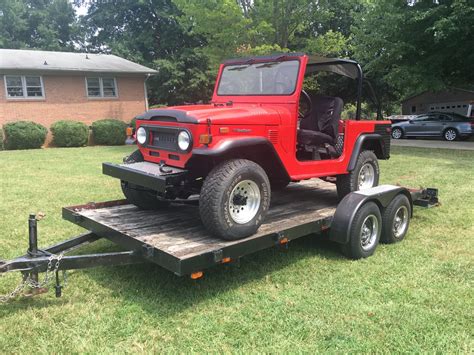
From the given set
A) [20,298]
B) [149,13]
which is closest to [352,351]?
[20,298]

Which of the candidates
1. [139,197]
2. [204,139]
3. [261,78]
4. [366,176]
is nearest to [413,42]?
[366,176]

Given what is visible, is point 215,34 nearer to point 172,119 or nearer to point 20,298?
point 172,119

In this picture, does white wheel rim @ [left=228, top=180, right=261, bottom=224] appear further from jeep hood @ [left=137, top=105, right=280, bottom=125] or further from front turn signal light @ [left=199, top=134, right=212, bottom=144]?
jeep hood @ [left=137, top=105, right=280, bottom=125]

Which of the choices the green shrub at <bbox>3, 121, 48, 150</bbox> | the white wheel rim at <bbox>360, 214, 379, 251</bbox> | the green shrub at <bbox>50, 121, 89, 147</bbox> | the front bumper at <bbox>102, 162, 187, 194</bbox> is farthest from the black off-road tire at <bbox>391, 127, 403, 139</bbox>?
the front bumper at <bbox>102, 162, 187, 194</bbox>

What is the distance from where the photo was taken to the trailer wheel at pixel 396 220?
5059mm

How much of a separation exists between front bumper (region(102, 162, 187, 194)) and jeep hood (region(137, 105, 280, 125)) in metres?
0.48

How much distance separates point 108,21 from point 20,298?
40.0 m

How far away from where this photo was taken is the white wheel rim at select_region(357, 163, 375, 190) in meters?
5.94

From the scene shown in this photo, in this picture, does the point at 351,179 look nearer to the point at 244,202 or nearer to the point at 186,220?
the point at 244,202

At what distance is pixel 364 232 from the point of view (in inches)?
189

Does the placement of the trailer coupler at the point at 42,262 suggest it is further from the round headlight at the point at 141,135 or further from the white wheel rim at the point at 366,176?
the white wheel rim at the point at 366,176

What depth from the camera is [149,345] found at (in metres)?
3.10

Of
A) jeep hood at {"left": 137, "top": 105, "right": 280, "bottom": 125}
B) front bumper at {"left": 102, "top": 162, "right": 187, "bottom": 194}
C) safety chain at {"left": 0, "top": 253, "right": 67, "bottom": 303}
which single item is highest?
jeep hood at {"left": 137, "top": 105, "right": 280, "bottom": 125}

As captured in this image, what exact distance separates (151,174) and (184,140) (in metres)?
0.43
